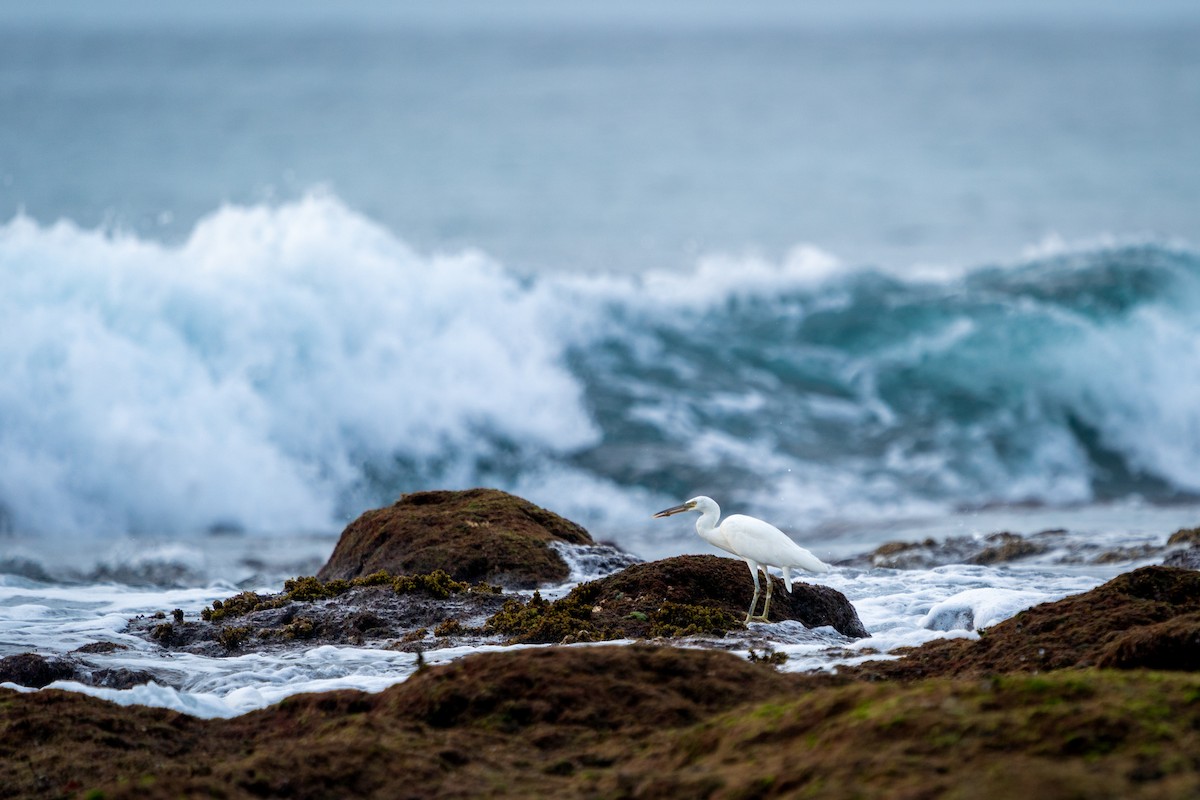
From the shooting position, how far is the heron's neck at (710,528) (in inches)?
353

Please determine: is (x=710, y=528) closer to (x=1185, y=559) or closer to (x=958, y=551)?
(x=1185, y=559)

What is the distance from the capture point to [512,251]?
119ft

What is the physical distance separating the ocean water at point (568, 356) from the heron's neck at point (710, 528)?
1.01 meters

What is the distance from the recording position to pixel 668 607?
8.49 meters

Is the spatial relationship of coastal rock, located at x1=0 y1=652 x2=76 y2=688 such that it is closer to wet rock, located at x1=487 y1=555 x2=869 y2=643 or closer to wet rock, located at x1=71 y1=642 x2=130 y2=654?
wet rock, located at x1=71 y1=642 x2=130 y2=654

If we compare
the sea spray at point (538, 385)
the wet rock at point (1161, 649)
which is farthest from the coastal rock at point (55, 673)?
the sea spray at point (538, 385)

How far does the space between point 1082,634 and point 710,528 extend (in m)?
3.04

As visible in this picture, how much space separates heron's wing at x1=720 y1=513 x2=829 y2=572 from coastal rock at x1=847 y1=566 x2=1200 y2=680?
118 centimetres

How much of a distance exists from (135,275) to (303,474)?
707 centimetres

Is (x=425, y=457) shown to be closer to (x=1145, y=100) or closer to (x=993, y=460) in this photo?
(x=993, y=460)

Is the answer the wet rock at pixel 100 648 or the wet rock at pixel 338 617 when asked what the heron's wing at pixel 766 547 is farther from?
the wet rock at pixel 100 648

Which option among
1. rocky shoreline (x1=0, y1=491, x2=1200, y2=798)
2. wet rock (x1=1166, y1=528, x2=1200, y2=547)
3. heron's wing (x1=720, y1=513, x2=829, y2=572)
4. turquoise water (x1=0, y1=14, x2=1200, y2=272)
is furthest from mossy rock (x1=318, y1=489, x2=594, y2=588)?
turquoise water (x1=0, y1=14, x2=1200, y2=272)

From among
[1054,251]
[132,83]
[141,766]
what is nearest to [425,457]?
[141,766]

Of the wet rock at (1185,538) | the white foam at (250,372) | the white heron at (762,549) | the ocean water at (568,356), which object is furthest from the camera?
the white foam at (250,372)
